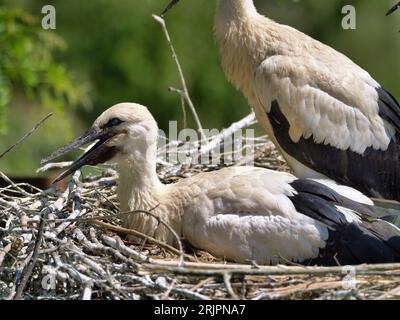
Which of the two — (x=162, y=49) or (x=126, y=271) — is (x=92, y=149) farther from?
(x=162, y=49)

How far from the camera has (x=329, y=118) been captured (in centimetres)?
671

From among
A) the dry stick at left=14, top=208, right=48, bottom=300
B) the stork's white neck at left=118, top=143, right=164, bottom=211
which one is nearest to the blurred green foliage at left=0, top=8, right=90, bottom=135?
the stork's white neck at left=118, top=143, right=164, bottom=211

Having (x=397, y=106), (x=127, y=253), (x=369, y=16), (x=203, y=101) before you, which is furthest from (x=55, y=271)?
(x=369, y=16)

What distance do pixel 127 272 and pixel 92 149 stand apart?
111cm

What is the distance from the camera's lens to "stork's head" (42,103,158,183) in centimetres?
630

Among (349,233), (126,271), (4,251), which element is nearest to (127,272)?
(126,271)

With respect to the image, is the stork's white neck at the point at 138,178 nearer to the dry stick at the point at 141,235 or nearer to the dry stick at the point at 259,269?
the dry stick at the point at 141,235

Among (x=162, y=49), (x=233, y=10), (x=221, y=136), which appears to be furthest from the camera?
(x=162, y=49)

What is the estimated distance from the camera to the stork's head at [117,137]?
248 inches

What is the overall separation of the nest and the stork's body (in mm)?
1094

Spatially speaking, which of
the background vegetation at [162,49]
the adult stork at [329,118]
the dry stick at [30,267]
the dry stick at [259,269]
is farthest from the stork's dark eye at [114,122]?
the background vegetation at [162,49]

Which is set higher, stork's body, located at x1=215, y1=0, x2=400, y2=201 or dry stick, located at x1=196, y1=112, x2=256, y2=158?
stork's body, located at x1=215, y1=0, x2=400, y2=201

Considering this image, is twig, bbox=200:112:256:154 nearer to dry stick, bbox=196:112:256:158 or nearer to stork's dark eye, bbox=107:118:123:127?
dry stick, bbox=196:112:256:158
